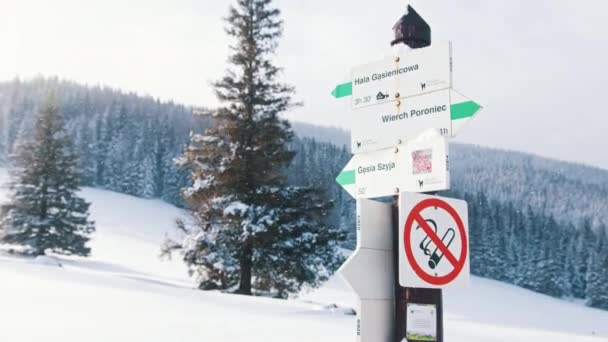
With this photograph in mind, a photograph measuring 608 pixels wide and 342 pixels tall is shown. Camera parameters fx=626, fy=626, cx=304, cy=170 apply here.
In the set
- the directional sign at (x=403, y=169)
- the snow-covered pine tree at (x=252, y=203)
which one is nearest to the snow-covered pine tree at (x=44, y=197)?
the snow-covered pine tree at (x=252, y=203)

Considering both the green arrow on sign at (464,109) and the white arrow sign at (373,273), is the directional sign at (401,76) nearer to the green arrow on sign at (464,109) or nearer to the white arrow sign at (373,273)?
the green arrow on sign at (464,109)

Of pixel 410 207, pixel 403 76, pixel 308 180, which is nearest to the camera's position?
pixel 410 207

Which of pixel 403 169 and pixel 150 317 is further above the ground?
pixel 403 169

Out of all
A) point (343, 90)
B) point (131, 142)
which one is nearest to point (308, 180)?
point (131, 142)

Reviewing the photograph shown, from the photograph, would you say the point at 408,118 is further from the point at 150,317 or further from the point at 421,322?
the point at 150,317

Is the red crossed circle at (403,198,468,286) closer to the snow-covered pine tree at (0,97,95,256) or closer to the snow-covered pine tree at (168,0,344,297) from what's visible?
the snow-covered pine tree at (168,0,344,297)

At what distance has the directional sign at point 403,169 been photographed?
364cm

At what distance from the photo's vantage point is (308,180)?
7581 centimetres

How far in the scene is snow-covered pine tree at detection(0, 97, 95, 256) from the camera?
3450cm

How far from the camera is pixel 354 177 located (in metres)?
4.19

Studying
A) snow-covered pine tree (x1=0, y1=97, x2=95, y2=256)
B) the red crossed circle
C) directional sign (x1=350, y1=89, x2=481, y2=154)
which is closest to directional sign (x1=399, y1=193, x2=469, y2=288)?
the red crossed circle

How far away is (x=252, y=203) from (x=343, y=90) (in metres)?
18.3

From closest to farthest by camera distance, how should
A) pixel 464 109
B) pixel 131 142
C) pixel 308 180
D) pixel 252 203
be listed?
1. pixel 464 109
2. pixel 252 203
3. pixel 308 180
4. pixel 131 142

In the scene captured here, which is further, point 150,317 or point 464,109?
point 150,317
